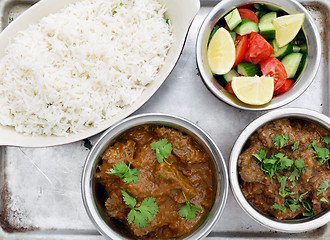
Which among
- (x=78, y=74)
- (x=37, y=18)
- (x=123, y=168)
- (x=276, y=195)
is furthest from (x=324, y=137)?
(x=37, y=18)

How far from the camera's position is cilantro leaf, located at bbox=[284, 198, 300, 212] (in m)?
2.04

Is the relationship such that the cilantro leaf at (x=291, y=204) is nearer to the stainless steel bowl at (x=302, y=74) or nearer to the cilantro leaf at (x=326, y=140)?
the cilantro leaf at (x=326, y=140)

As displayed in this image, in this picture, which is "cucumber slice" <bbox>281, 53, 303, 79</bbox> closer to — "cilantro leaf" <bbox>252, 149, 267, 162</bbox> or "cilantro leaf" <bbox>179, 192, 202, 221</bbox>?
"cilantro leaf" <bbox>252, 149, 267, 162</bbox>

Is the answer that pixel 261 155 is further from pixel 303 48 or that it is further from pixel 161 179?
pixel 303 48

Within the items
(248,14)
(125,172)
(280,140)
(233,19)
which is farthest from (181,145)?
(248,14)

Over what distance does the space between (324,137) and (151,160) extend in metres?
1.09

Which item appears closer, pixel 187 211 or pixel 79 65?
pixel 187 211

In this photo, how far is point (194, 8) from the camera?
208cm

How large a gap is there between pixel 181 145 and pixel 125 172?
15.1 inches

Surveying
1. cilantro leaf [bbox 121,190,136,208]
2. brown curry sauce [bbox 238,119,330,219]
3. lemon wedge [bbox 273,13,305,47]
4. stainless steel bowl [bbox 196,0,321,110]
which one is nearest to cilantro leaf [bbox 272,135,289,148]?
brown curry sauce [bbox 238,119,330,219]

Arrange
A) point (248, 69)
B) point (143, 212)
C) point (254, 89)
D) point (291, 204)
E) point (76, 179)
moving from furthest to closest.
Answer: point (76, 179), point (248, 69), point (254, 89), point (291, 204), point (143, 212)

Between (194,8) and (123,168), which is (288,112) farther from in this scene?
(123,168)

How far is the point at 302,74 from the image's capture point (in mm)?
2291

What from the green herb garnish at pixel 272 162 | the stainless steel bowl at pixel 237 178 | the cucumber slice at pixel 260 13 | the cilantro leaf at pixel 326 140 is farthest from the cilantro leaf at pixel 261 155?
the cucumber slice at pixel 260 13
